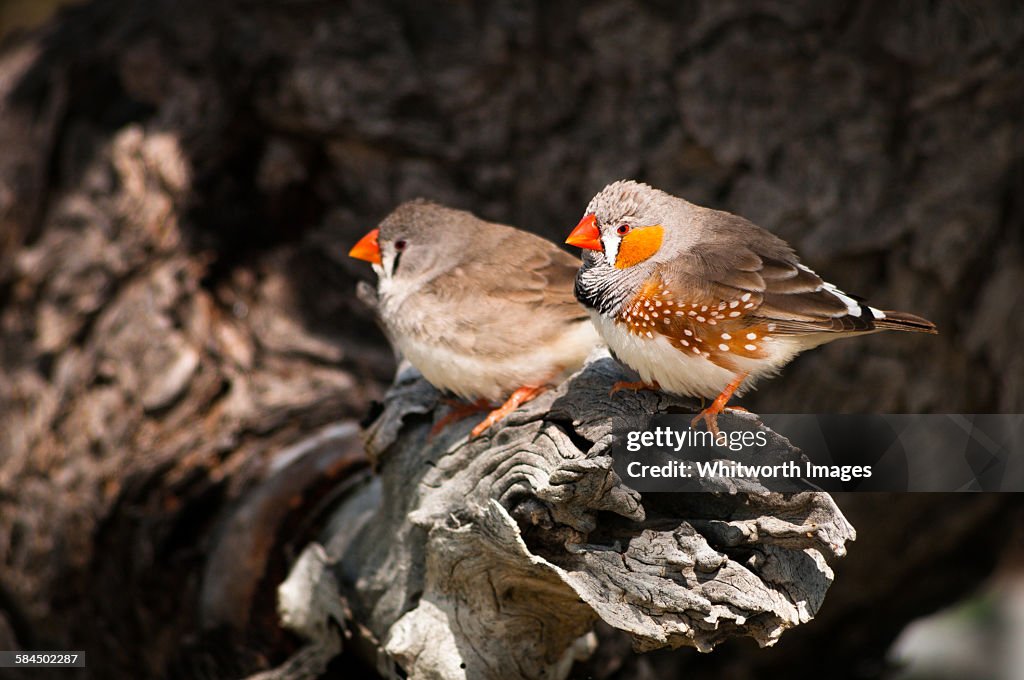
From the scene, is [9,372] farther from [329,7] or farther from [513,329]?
[513,329]

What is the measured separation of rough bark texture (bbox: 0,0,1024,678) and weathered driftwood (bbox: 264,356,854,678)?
3.24 ft

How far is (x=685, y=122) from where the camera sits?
4.90 metres

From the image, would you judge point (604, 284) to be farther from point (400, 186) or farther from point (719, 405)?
point (400, 186)

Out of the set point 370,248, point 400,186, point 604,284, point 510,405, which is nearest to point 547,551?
point 510,405

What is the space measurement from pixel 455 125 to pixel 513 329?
7.58 ft

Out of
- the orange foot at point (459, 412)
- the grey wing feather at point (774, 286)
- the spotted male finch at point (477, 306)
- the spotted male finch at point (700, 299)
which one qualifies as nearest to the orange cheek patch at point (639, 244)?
the spotted male finch at point (700, 299)

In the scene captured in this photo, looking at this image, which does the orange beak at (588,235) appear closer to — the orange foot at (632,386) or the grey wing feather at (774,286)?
the grey wing feather at (774,286)

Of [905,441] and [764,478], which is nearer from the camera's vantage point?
[764,478]

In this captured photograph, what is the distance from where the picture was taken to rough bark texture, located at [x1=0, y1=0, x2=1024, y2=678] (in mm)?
4566

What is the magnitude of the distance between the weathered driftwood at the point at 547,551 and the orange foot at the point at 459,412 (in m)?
0.04

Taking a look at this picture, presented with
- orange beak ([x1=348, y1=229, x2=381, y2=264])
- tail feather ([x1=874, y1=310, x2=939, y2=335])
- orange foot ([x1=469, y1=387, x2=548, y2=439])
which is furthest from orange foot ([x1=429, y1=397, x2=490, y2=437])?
tail feather ([x1=874, y1=310, x2=939, y2=335])

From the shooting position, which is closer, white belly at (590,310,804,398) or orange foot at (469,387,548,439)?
white belly at (590,310,804,398)

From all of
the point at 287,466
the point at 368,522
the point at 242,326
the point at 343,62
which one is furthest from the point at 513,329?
the point at 343,62

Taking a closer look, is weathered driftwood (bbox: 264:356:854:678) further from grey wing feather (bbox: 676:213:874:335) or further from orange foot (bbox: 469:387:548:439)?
grey wing feather (bbox: 676:213:874:335)
